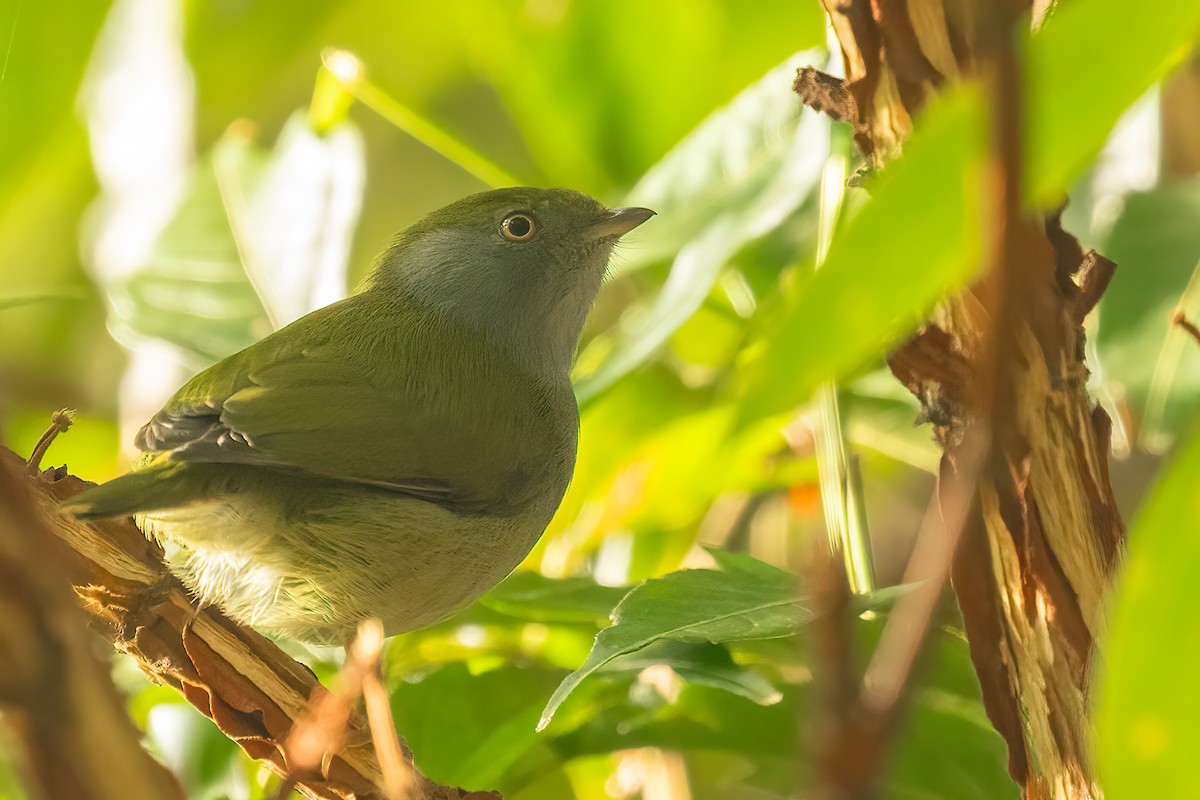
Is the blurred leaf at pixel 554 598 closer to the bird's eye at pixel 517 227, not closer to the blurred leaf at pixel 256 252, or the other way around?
the blurred leaf at pixel 256 252

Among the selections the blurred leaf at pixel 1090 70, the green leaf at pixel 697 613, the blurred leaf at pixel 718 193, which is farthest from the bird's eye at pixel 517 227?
the blurred leaf at pixel 1090 70

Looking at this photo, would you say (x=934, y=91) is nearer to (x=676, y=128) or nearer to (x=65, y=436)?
(x=676, y=128)

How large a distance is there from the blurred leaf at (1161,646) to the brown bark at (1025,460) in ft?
2.24

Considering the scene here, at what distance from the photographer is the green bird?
7.06ft

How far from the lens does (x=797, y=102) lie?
2703mm

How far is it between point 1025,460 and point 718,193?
4.06 ft

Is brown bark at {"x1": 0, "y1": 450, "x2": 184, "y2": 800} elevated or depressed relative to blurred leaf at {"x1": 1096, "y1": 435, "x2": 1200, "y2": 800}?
depressed

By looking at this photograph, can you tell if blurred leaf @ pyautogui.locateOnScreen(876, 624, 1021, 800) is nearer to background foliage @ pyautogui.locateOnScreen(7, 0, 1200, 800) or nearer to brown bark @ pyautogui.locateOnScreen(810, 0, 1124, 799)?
background foliage @ pyautogui.locateOnScreen(7, 0, 1200, 800)

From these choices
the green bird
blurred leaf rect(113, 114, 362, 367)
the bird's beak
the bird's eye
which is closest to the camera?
the green bird

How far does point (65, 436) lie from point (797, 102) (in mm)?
2239

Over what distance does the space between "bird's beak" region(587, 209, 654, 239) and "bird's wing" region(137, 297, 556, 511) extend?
480 millimetres

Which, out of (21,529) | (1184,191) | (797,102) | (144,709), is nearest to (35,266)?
(144,709)

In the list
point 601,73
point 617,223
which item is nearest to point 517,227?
point 617,223

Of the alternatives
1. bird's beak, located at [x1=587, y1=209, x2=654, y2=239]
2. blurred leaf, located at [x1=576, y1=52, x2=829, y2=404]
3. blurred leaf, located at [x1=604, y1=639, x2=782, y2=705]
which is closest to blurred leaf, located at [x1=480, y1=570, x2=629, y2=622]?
blurred leaf, located at [x1=604, y1=639, x2=782, y2=705]
